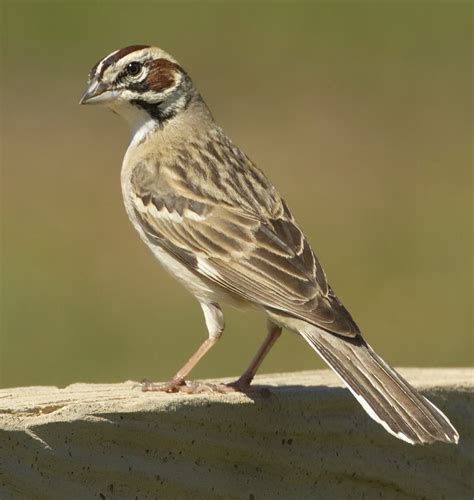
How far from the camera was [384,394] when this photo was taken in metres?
6.43

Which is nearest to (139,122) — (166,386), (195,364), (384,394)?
(195,364)

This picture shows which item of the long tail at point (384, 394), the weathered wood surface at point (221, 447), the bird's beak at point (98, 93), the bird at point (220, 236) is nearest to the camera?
the weathered wood surface at point (221, 447)

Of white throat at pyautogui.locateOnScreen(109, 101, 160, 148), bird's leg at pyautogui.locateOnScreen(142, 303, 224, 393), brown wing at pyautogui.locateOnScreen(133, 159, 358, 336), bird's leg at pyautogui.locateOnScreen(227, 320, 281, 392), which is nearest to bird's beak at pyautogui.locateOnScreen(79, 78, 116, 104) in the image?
white throat at pyautogui.locateOnScreen(109, 101, 160, 148)

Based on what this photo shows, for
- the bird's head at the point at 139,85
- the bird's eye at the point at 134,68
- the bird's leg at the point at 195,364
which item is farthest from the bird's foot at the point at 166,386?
the bird's eye at the point at 134,68

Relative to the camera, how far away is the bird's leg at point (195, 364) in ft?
22.4

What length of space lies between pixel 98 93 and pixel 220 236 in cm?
93

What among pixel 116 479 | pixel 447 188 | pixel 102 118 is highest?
pixel 116 479

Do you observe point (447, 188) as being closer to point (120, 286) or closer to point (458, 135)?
point (458, 135)

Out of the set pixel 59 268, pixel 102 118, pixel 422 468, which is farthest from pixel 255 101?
pixel 422 468

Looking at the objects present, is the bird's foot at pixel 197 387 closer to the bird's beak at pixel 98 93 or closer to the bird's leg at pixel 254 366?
the bird's leg at pixel 254 366

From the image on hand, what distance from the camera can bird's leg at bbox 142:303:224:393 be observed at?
682 centimetres

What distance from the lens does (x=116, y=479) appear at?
5.88m

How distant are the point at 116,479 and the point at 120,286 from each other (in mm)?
8633

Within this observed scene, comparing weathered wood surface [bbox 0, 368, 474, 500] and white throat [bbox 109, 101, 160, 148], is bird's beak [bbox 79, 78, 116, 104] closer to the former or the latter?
white throat [bbox 109, 101, 160, 148]
